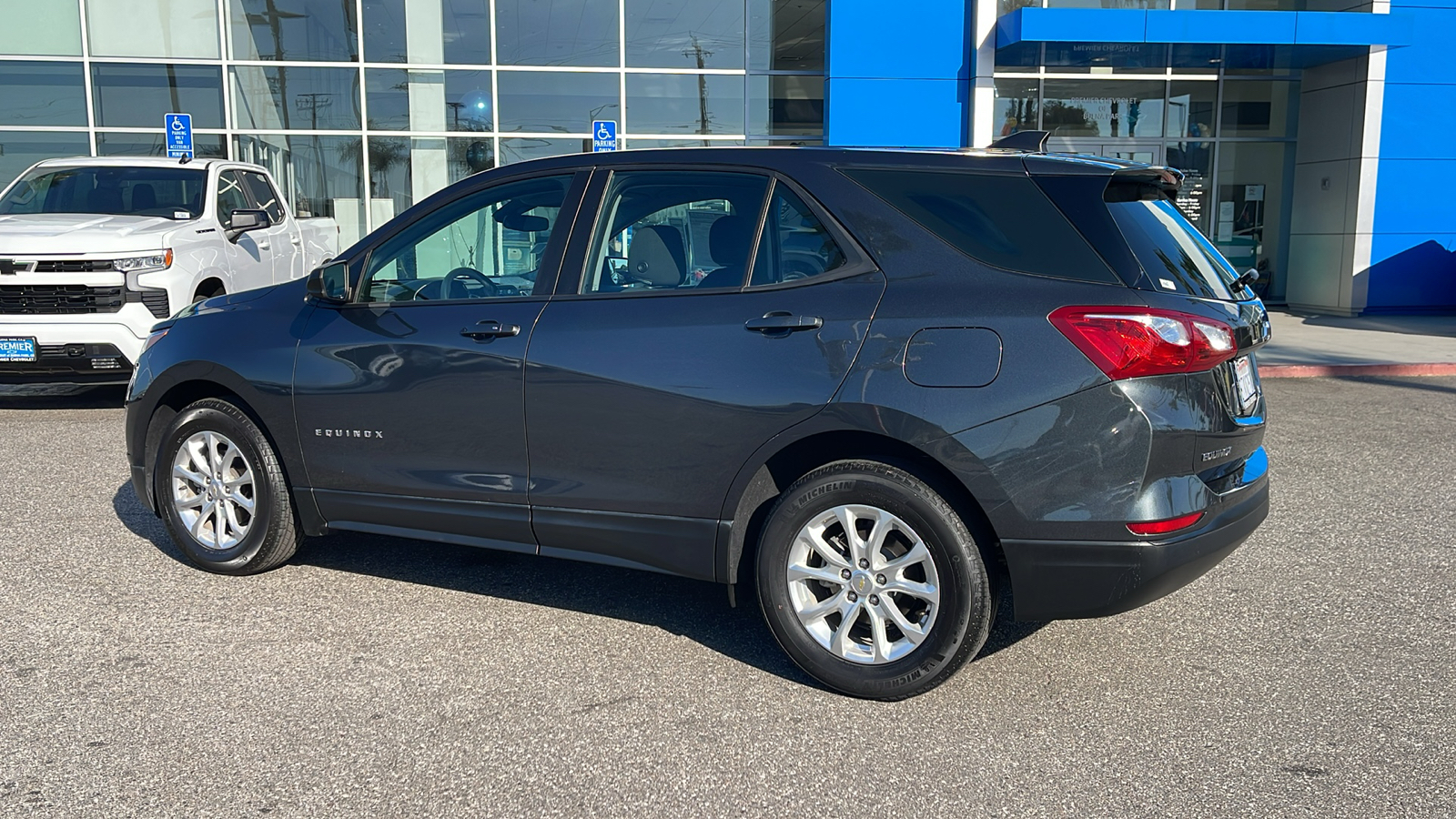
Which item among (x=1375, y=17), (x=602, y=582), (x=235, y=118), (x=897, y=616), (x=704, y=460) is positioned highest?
(x=1375, y=17)

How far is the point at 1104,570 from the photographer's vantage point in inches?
141

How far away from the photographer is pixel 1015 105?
763 inches

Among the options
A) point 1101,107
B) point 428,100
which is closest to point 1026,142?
point 428,100

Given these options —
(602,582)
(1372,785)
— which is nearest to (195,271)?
(602,582)

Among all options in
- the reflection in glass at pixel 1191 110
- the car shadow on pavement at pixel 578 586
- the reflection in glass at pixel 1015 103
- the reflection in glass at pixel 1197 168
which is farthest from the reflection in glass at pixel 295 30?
the car shadow on pavement at pixel 578 586

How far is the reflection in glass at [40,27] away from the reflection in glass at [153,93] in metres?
0.58

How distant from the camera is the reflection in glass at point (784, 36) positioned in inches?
742

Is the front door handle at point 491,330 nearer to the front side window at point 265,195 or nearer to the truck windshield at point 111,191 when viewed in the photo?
the truck windshield at point 111,191

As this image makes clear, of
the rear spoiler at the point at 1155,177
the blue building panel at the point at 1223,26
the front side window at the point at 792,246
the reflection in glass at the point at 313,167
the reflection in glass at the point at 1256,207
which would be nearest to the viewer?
the rear spoiler at the point at 1155,177

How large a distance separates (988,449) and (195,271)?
799cm

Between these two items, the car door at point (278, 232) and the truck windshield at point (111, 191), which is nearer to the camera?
the truck windshield at point (111, 191)

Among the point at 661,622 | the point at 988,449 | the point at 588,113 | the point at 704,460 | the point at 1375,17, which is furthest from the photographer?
the point at 588,113

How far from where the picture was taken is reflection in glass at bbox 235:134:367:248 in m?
18.6

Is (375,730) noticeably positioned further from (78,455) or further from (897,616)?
(78,455)
